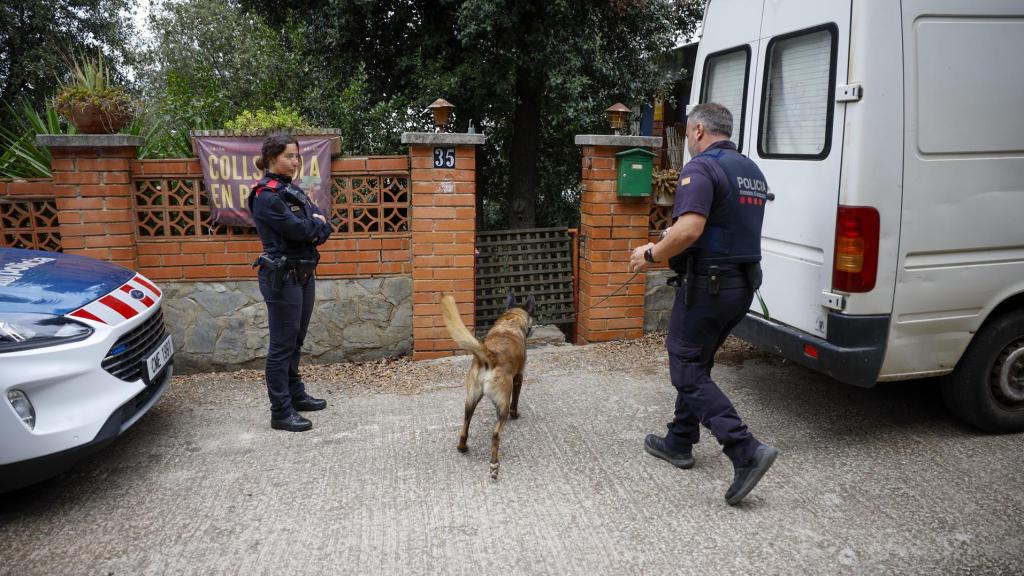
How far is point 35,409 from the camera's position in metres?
3.09

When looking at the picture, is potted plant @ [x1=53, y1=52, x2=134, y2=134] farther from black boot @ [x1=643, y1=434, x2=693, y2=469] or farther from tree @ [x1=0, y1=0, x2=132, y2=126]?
tree @ [x1=0, y1=0, x2=132, y2=126]

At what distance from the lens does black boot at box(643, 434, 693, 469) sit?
3674mm

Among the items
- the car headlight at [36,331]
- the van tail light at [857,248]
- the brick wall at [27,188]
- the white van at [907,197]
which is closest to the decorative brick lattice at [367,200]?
the brick wall at [27,188]

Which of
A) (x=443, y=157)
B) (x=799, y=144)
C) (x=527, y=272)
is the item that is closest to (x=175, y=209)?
(x=443, y=157)

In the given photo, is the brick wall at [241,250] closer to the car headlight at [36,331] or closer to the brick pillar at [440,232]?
the brick pillar at [440,232]

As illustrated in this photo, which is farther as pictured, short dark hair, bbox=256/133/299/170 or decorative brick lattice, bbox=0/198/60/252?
decorative brick lattice, bbox=0/198/60/252

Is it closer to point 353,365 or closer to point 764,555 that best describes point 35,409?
point 353,365

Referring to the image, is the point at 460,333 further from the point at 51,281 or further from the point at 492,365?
the point at 51,281

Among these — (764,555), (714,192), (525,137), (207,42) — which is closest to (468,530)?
(764,555)

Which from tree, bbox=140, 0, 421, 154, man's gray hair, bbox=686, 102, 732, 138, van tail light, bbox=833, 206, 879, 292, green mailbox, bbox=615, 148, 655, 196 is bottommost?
van tail light, bbox=833, 206, 879, 292

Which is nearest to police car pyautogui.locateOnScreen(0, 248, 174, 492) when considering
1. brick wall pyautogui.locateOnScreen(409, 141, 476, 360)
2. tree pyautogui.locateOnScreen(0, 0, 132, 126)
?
brick wall pyautogui.locateOnScreen(409, 141, 476, 360)

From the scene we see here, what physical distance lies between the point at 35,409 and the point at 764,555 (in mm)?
3333

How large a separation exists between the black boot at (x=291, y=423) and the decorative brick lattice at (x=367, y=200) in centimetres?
175

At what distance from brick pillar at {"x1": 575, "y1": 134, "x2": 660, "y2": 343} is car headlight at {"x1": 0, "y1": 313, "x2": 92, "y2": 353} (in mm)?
3775
